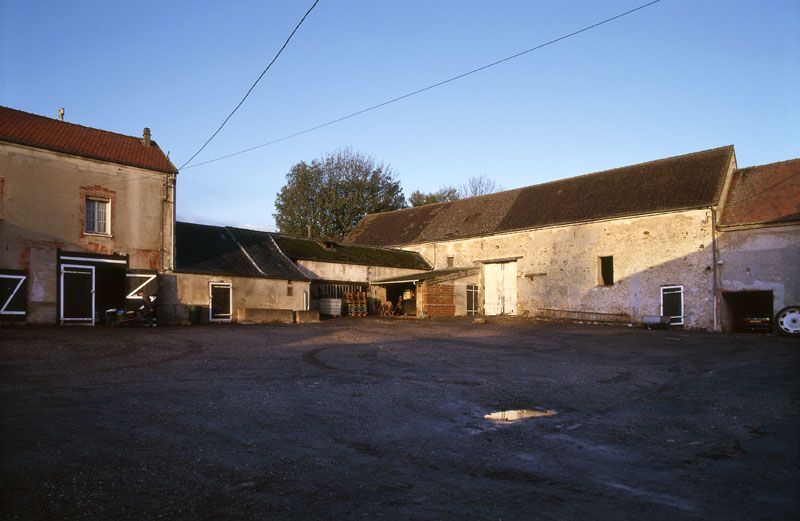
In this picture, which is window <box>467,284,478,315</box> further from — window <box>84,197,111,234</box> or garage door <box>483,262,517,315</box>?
window <box>84,197,111,234</box>

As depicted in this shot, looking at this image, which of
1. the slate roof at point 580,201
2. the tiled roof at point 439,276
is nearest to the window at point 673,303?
the slate roof at point 580,201

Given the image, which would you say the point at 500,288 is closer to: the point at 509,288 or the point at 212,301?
the point at 509,288

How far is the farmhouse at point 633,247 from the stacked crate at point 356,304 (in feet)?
5.65

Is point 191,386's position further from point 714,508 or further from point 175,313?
point 175,313

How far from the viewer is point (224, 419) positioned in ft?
20.9

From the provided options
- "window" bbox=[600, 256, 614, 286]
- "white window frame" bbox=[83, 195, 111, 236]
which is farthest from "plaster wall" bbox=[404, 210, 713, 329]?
"white window frame" bbox=[83, 195, 111, 236]

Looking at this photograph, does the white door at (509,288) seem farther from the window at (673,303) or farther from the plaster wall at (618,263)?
the window at (673,303)

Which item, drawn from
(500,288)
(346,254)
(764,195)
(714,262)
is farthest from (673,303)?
(346,254)

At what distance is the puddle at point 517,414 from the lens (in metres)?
6.99

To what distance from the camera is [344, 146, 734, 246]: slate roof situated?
2620 centimetres

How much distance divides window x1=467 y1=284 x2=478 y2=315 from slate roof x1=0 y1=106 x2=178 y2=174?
1768 centimetres

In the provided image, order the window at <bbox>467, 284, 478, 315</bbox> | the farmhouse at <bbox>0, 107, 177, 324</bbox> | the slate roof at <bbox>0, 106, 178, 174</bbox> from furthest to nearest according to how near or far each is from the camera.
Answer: the window at <bbox>467, 284, 478, 315</bbox> < the slate roof at <bbox>0, 106, 178, 174</bbox> < the farmhouse at <bbox>0, 107, 177, 324</bbox>

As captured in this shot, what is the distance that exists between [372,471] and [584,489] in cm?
174

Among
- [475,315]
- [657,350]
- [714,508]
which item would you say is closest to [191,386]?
[714,508]
